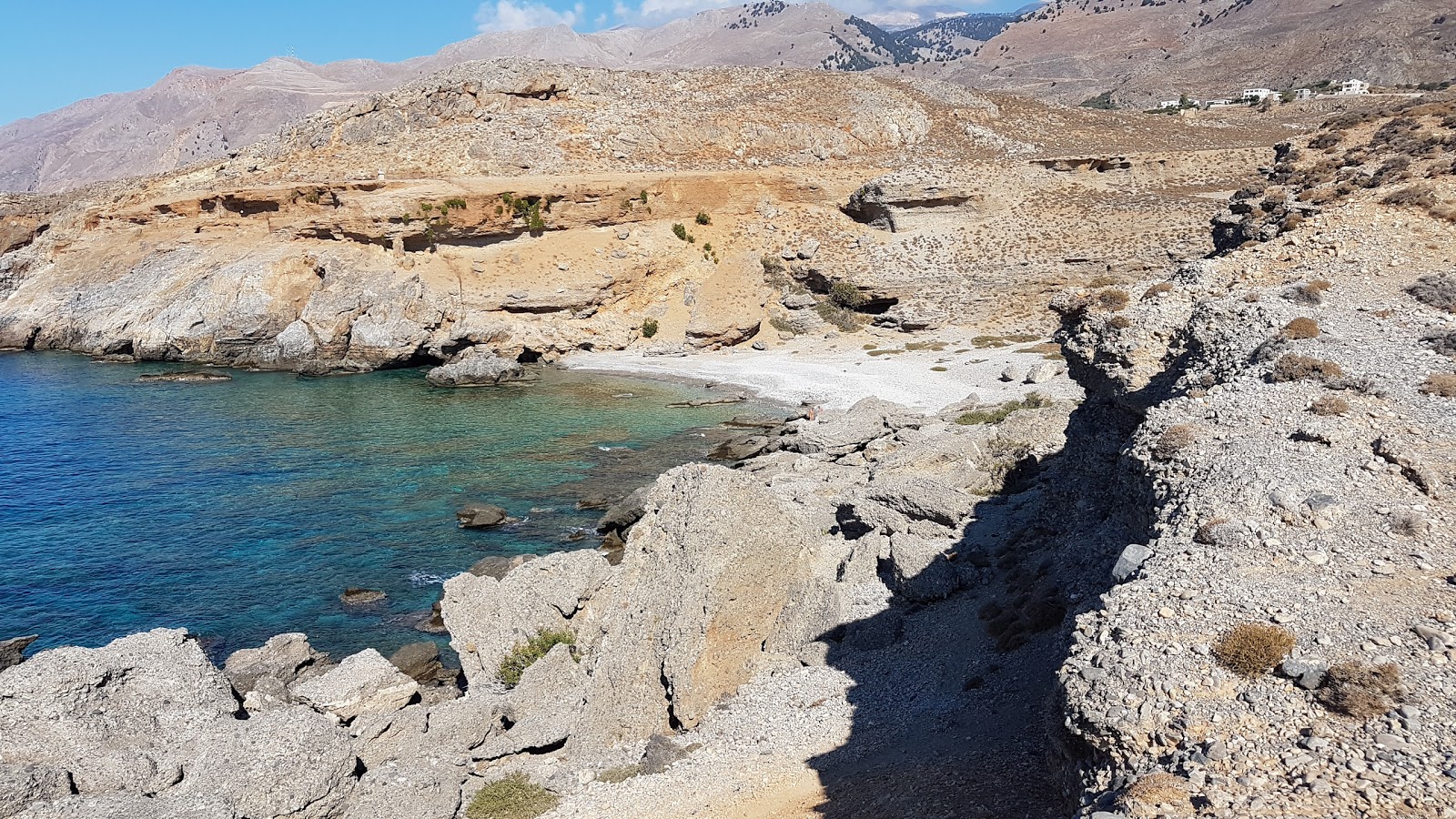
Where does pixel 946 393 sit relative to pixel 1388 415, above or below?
below

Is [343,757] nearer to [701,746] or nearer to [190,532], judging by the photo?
[701,746]

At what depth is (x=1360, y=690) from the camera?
22.0ft

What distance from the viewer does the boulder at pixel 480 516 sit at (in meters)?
26.0

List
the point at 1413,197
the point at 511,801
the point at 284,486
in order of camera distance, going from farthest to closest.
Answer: the point at 284,486, the point at 1413,197, the point at 511,801

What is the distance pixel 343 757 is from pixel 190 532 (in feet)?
54.3

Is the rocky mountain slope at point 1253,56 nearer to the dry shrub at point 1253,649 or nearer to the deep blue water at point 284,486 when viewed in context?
the deep blue water at point 284,486

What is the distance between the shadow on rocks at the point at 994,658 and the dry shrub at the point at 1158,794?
3.31 feet

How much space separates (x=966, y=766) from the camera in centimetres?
1102

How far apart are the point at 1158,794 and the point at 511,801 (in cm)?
902

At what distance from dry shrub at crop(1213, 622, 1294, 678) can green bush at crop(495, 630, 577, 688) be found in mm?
11115

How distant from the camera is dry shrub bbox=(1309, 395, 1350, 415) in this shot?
11047 mm

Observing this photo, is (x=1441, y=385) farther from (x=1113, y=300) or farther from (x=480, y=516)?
(x=480, y=516)

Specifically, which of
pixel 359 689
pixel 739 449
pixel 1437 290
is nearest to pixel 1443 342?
pixel 1437 290

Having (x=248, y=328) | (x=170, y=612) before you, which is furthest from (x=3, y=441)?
(x=170, y=612)
